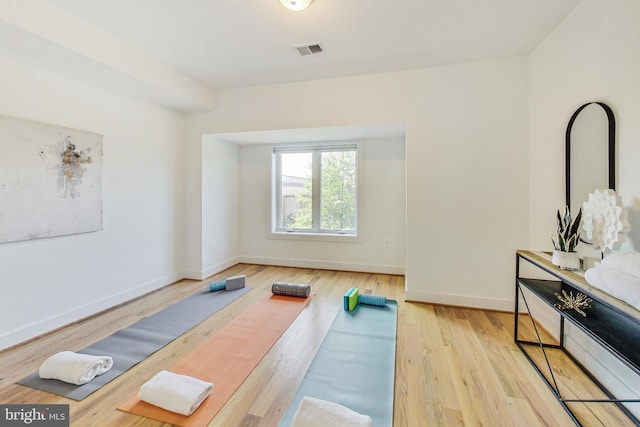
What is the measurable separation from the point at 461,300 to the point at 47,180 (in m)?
4.07

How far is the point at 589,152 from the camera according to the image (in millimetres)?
1853

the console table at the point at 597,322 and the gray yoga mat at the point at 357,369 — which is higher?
the console table at the point at 597,322

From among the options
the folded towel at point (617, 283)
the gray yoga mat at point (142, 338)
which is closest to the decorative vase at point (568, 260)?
the folded towel at point (617, 283)

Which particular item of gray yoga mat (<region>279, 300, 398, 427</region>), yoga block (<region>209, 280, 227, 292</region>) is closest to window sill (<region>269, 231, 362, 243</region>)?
yoga block (<region>209, 280, 227, 292</region>)

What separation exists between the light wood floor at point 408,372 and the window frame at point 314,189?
157 cm

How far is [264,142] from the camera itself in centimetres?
433

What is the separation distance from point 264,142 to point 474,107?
9.68ft

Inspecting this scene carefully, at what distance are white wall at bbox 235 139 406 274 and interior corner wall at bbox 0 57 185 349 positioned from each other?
118 centimetres

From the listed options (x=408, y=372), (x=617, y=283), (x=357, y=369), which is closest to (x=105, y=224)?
(x=357, y=369)

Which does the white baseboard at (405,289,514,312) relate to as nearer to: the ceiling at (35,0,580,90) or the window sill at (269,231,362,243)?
the window sill at (269,231,362,243)

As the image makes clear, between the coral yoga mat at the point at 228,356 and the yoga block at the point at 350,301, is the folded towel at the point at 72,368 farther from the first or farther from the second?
the yoga block at the point at 350,301

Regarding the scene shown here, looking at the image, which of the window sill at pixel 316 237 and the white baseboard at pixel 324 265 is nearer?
the white baseboard at pixel 324 265

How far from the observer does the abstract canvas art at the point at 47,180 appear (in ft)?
6.72

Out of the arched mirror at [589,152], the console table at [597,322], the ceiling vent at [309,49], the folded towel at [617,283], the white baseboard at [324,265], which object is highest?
the ceiling vent at [309,49]
